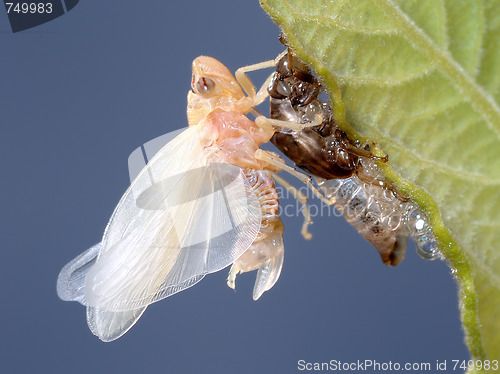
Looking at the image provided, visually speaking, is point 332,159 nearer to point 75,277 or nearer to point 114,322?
point 114,322

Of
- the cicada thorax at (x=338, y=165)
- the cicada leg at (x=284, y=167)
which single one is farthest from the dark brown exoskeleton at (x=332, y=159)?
the cicada leg at (x=284, y=167)

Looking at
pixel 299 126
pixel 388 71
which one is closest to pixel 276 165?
pixel 299 126

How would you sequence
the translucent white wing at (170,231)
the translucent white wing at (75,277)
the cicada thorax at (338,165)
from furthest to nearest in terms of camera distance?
the translucent white wing at (75,277)
the translucent white wing at (170,231)
the cicada thorax at (338,165)

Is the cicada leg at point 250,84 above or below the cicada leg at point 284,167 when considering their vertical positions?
above

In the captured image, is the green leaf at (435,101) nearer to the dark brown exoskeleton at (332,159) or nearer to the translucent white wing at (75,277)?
the dark brown exoskeleton at (332,159)

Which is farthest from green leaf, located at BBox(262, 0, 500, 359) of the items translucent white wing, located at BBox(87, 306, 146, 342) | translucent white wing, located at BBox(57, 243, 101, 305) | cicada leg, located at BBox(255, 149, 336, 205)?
translucent white wing, located at BBox(57, 243, 101, 305)

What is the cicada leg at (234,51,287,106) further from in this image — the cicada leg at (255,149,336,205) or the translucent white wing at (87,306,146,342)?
the translucent white wing at (87,306,146,342)

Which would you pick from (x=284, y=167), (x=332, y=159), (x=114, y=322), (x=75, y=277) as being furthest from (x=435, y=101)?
(x=75, y=277)
